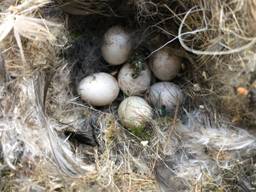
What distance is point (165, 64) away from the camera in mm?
1750

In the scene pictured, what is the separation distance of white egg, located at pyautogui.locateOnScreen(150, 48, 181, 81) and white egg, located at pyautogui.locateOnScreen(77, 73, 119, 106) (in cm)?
14

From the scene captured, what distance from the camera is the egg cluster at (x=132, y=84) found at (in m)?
1.73

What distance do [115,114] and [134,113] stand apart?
0.30ft

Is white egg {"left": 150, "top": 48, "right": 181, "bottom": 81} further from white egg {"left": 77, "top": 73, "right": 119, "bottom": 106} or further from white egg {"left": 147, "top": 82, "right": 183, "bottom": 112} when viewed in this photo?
white egg {"left": 77, "top": 73, "right": 119, "bottom": 106}

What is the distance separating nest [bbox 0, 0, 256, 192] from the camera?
4.99ft

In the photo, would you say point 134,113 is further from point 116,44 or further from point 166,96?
point 116,44

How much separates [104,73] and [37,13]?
28 cm

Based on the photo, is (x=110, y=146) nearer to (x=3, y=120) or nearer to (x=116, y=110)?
(x=116, y=110)

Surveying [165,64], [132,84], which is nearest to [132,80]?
[132,84]

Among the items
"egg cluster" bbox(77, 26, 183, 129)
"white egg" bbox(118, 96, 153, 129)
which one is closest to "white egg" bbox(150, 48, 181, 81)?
"egg cluster" bbox(77, 26, 183, 129)

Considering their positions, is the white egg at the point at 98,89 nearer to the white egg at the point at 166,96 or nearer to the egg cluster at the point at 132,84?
the egg cluster at the point at 132,84

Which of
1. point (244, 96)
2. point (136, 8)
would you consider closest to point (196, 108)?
point (244, 96)

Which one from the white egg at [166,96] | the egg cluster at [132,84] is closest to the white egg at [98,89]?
the egg cluster at [132,84]

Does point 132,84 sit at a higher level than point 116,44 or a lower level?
lower
